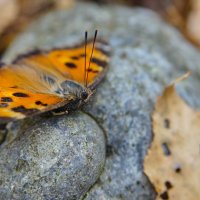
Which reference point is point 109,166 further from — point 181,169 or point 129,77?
point 129,77

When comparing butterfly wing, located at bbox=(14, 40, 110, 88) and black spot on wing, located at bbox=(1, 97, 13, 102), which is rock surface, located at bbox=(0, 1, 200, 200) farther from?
black spot on wing, located at bbox=(1, 97, 13, 102)

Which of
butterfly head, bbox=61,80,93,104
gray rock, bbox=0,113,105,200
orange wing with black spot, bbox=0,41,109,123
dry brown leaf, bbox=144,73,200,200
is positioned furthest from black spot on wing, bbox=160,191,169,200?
orange wing with black spot, bbox=0,41,109,123

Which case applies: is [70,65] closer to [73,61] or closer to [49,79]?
[73,61]

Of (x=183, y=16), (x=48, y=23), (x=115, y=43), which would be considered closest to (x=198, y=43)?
(x=183, y=16)

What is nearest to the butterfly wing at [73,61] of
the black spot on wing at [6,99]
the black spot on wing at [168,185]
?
the black spot on wing at [6,99]

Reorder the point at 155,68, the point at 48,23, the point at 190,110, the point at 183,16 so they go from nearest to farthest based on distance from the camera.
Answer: the point at 190,110, the point at 155,68, the point at 48,23, the point at 183,16

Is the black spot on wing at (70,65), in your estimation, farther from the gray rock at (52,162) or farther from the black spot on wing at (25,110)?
the black spot on wing at (25,110)
